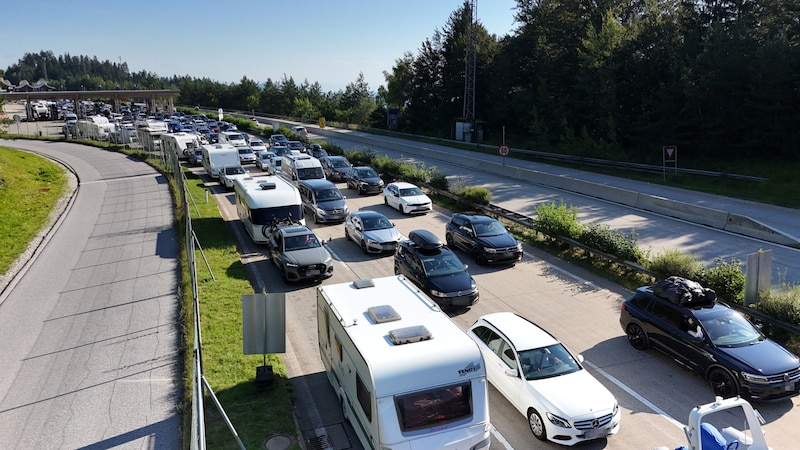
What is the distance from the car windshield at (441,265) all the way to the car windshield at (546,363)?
544cm

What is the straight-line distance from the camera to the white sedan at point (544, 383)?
363 inches

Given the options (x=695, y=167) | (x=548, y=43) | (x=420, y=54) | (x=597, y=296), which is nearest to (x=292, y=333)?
(x=597, y=296)

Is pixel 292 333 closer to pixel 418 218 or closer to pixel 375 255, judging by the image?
pixel 375 255

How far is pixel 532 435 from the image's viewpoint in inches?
387

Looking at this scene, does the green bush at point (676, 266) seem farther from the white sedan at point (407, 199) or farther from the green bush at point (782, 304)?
the white sedan at point (407, 199)

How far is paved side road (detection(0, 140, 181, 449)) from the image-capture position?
387 inches

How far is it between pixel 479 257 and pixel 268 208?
824 cm

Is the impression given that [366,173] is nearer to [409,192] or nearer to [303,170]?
[303,170]

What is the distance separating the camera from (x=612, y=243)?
721 inches

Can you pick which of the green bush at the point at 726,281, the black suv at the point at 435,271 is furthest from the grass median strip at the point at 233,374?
the green bush at the point at 726,281

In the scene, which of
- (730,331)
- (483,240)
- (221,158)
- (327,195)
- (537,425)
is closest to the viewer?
(537,425)

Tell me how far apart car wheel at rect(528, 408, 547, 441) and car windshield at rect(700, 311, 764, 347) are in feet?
14.1

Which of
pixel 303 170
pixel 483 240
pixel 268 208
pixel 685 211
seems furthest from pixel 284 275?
pixel 685 211

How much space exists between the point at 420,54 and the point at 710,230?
65661 mm
